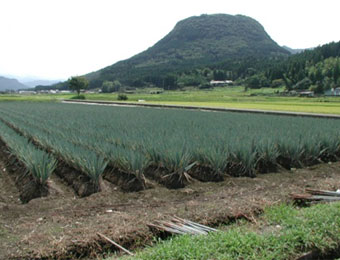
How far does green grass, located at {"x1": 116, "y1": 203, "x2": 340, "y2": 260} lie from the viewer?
11.6 ft

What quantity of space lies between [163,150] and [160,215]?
101 inches

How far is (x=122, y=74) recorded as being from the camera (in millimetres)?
178125

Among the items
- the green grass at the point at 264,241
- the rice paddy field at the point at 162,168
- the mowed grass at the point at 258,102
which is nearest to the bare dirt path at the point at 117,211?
the rice paddy field at the point at 162,168

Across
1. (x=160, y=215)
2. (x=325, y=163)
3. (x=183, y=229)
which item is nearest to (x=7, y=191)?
(x=160, y=215)

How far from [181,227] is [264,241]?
1.06m

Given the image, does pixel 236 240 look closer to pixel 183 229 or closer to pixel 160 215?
pixel 183 229

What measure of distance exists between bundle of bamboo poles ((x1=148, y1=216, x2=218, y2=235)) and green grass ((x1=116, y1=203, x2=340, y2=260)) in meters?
0.17

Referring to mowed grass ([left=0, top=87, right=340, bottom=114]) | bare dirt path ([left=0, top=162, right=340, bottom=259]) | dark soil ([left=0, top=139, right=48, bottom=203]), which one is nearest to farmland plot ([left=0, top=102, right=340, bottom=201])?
bare dirt path ([left=0, top=162, right=340, bottom=259])

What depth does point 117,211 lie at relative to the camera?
5293 millimetres

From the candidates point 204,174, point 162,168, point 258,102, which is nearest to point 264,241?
point 204,174

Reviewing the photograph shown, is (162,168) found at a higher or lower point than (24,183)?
higher

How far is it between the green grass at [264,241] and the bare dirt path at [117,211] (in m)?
0.56

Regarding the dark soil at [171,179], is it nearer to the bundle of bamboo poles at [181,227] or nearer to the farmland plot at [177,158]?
the farmland plot at [177,158]

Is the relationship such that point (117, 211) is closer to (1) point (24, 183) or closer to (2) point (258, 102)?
(1) point (24, 183)
